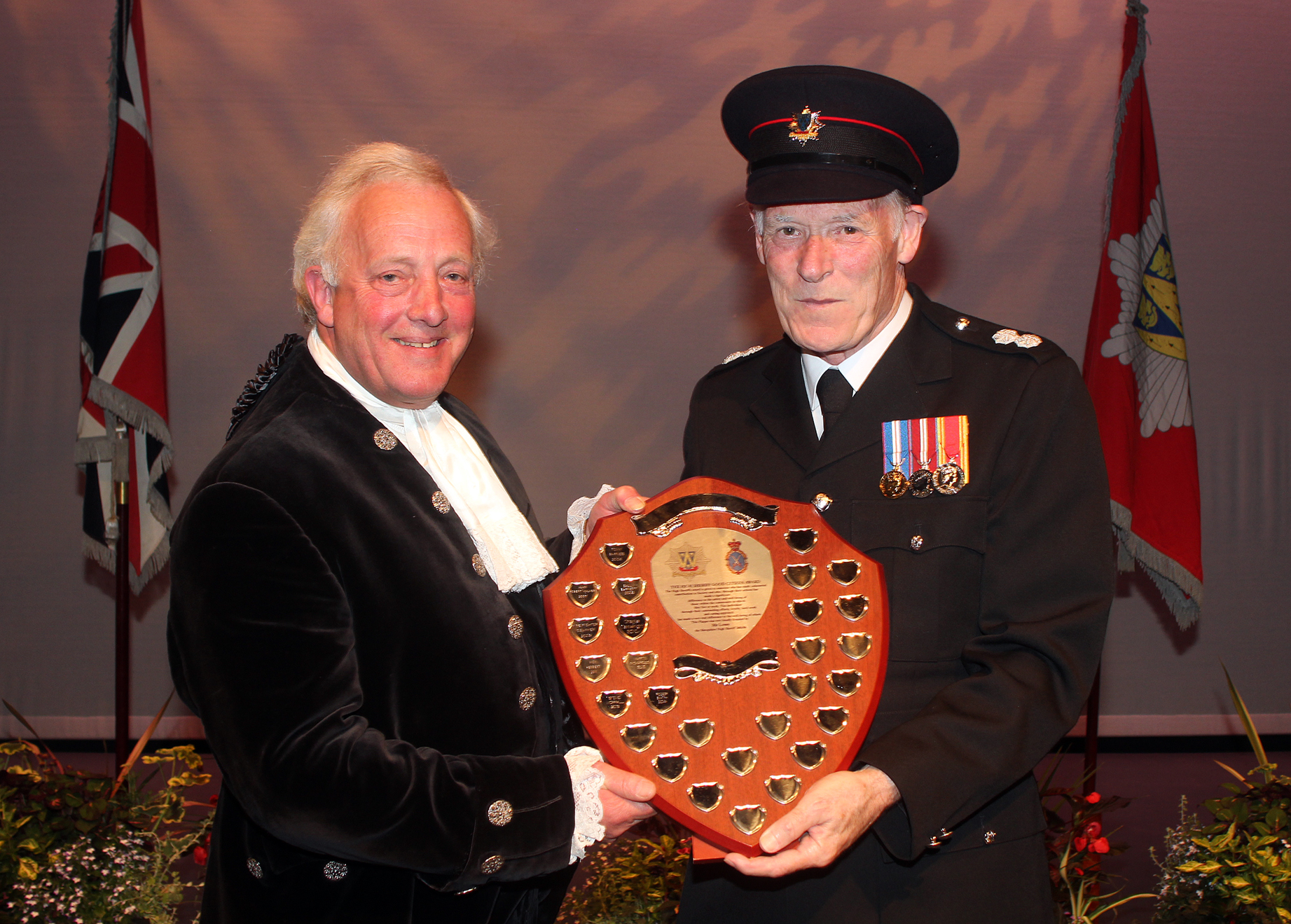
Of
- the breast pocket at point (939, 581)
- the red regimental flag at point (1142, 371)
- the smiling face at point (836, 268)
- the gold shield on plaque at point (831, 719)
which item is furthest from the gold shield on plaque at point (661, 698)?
the red regimental flag at point (1142, 371)

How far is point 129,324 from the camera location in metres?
3.50

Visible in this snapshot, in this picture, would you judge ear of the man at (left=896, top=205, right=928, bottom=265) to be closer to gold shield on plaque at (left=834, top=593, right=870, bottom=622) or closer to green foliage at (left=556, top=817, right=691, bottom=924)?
gold shield on plaque at (left=834, top=593, right=870, bottom=622)

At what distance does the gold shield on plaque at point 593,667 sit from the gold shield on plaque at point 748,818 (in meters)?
0.26

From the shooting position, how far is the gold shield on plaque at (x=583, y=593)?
145cm

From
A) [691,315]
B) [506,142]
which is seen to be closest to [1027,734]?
[691,315]

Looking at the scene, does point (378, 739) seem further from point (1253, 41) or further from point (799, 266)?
point (1253, 41)

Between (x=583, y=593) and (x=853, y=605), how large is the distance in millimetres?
404

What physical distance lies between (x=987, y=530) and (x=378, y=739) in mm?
978

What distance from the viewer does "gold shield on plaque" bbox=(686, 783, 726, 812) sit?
1.33 m

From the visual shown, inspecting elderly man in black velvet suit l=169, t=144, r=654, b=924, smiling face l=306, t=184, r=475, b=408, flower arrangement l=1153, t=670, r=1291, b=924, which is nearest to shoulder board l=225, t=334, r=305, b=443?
elderly man in black velvet suit l=169, t=144, r=654, b=924

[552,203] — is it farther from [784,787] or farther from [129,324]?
[784,787]

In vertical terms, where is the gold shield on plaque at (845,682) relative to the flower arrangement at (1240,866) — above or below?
above

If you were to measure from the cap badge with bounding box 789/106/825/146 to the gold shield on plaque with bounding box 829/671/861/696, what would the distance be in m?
0.88

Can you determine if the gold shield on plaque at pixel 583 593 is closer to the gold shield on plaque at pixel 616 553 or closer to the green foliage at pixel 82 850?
Result: the gold shield on plaque at pixel 616 553
